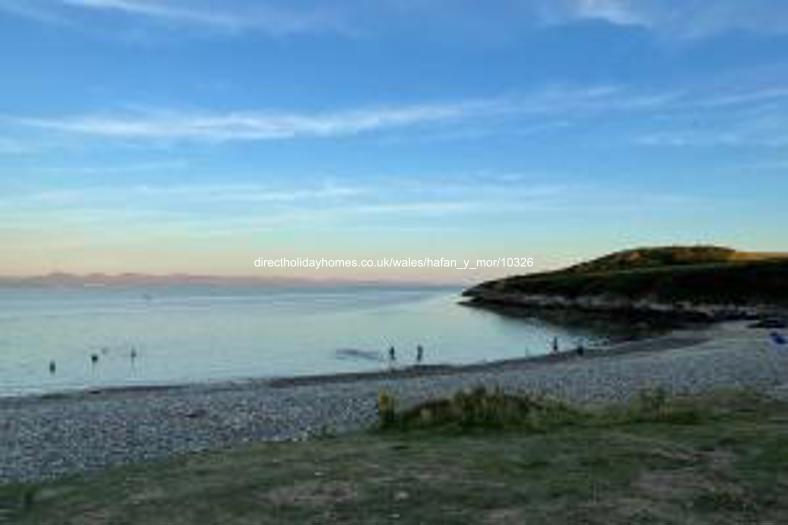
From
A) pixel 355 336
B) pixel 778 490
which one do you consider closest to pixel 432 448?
pixel 778 490

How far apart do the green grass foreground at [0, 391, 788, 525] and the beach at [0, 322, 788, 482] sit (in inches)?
235

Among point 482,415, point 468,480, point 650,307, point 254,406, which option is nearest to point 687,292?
point 650,307

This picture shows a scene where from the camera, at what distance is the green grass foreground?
49.2 ft

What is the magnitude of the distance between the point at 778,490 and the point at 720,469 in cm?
160

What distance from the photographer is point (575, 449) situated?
19.4 m

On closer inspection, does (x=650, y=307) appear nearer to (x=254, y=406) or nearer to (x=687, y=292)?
(x=687, y=292)

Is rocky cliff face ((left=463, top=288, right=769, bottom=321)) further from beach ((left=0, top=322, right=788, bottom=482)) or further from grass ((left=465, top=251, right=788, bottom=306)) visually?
beach ((left=0, top=322, right=788, bottom=482))

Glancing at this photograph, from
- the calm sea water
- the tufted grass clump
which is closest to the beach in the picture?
the tufted grass clump

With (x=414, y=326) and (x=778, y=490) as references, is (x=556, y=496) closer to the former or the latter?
(x=778, y=490)

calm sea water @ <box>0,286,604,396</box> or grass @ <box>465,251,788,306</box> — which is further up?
grass @ <box>465,251,788,306</box>

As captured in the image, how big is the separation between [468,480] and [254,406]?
2320 cm

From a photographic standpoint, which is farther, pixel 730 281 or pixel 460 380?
pixel 730 281

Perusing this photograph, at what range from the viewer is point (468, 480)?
55.4ft

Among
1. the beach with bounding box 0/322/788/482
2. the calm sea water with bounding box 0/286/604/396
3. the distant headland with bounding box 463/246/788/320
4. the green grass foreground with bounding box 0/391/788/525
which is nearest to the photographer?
the green grass foreground with bounding box 0/391/788/525
